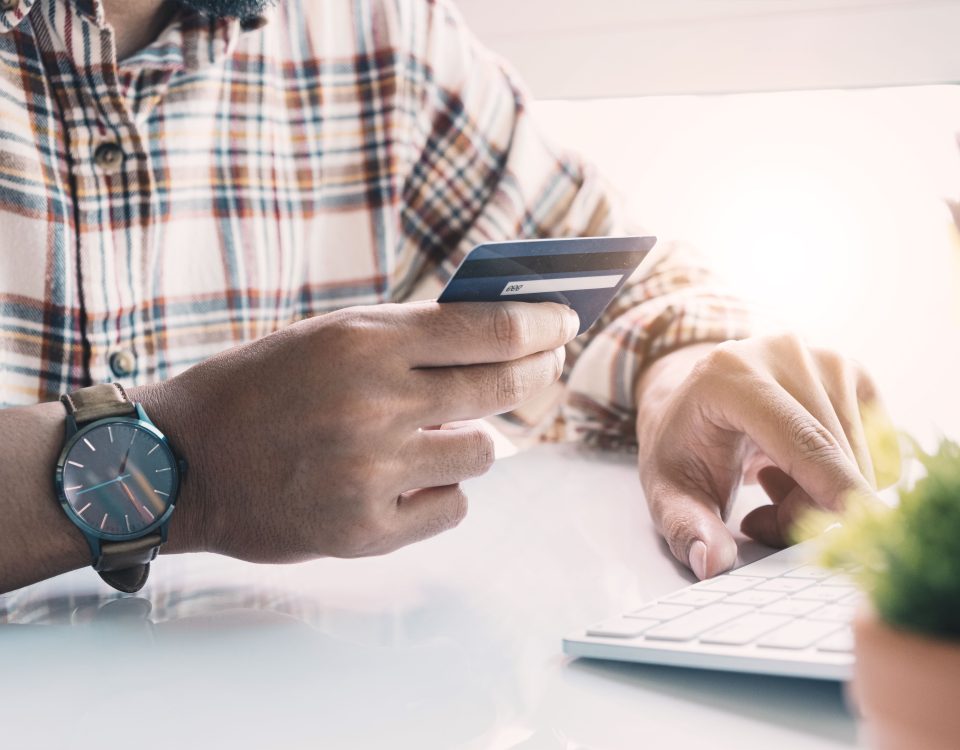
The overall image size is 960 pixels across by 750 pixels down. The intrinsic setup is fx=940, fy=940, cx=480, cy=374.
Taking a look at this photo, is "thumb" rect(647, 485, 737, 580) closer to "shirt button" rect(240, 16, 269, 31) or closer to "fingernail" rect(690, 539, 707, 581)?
"fingernail" rect(690, 539, 707, 581)

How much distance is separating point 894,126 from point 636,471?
26.2 inches

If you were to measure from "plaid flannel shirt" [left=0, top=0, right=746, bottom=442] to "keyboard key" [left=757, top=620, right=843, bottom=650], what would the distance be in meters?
0.52

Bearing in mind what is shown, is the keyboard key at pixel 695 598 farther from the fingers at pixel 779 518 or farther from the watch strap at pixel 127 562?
the watch strap at pixel 127 562

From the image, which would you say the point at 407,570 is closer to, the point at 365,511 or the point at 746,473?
the point at 365,511

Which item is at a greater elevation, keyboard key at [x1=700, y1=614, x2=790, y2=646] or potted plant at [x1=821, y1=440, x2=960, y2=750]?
potted plant at [x1=821, y1=440, x2=960, y2=750]

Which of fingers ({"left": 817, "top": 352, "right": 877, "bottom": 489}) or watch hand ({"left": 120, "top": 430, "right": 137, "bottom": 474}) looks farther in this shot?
fingers ({"left": 817, "top": 352, "right": 877, "bottom": 489})

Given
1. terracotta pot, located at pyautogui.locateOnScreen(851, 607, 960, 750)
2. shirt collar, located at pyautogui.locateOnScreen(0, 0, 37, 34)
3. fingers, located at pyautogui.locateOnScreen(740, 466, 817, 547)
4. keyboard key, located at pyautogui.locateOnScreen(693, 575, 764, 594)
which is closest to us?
terracotta pot, located at pyautogui.locateOnScreen(851, 607, 960, 750)

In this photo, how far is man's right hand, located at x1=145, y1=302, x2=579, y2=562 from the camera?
0.54m

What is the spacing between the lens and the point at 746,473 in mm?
794

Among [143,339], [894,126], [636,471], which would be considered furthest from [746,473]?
[894,126]

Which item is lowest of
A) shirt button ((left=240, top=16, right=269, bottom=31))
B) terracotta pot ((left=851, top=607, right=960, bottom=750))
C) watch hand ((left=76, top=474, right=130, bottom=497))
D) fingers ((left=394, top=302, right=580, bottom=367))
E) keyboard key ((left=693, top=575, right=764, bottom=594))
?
keyboard key ((left=693, top=575, right=764, bottom=594))

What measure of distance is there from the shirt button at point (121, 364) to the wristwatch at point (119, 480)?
0.31m

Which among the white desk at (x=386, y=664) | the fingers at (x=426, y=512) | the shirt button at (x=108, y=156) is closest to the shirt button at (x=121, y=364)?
the shirt button at (x=108, y=156)

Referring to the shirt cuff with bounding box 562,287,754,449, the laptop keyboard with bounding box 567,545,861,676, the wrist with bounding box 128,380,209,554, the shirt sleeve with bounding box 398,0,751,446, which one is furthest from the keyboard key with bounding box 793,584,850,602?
the shirt sleeve with bounding box 398,0,751,446
